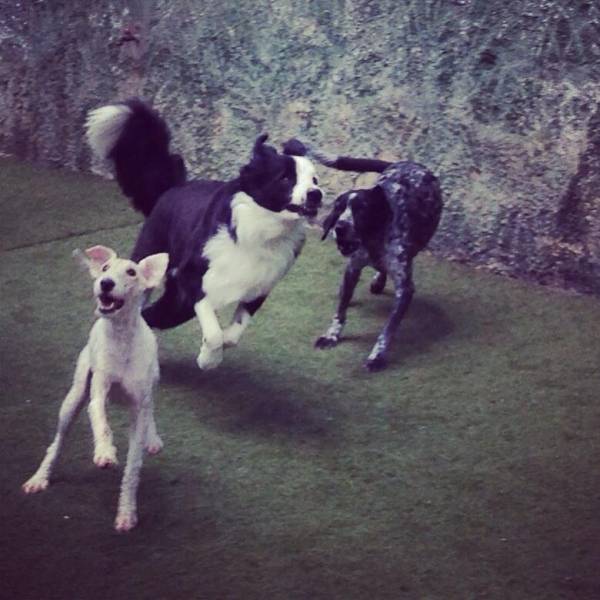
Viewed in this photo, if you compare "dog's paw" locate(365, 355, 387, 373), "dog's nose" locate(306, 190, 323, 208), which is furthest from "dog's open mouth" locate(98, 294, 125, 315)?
"dog's paw" locate(365, 355, 387, 373)

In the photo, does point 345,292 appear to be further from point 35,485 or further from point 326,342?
point 35,485

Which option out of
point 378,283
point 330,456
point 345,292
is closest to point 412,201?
point 345,292

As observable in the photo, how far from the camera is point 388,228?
3.65 m

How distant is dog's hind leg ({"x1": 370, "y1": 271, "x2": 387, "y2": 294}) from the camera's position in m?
4.07

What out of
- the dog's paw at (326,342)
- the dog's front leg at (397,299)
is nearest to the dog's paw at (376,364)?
the dog's front leg at (397,299)

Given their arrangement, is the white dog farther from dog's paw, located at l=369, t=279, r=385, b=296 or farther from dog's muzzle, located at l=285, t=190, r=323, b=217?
dog's paw, located at l=369, t=279, r=385, b=296

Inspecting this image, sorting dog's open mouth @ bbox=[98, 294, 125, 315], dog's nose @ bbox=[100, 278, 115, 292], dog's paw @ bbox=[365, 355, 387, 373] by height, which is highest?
dog's nose @ bbox=[100, 278, 115, 292]

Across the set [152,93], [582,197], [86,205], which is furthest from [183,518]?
[152,93]

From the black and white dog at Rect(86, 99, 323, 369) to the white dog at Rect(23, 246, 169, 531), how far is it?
51cm

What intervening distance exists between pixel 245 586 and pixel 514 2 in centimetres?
244

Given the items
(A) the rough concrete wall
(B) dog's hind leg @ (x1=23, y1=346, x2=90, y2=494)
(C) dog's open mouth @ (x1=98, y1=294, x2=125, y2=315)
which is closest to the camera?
(C) dog's open mouth @ (x1=98, y1=294, x2=125, y2=315)

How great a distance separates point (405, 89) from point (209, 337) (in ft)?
5.44

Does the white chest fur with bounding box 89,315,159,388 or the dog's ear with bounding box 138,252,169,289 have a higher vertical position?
the dog's ear with bounding box 138,252,169,289

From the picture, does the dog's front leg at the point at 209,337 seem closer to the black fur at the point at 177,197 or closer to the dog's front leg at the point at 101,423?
the black fur at the point at 177,197
